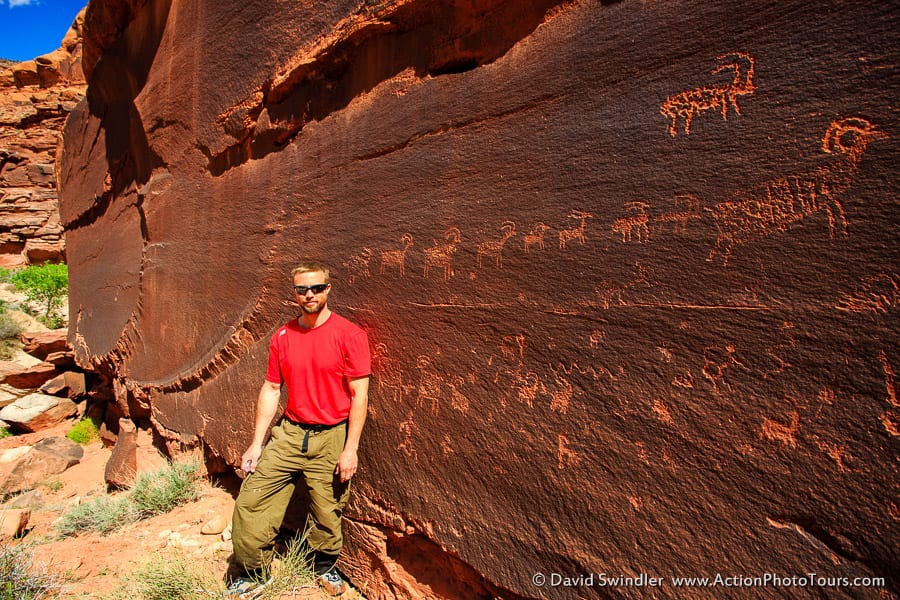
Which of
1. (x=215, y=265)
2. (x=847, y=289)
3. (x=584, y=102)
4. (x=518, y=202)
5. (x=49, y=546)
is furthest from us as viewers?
(x=215, y=265)

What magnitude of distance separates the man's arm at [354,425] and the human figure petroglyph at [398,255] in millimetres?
503

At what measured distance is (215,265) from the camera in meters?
3.34

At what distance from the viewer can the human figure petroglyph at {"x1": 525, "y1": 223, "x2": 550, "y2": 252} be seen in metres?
1.76

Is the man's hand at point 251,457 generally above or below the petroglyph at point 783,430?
below

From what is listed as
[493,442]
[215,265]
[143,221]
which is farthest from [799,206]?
[143,221]

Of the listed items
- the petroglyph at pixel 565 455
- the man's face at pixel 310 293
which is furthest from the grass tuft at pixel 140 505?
the petroglyph at pixel 565 455

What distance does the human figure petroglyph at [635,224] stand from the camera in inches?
60.7

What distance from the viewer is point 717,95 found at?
4.71 ft

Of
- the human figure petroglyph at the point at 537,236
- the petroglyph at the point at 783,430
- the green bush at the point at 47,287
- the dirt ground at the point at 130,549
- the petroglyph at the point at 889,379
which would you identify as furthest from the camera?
the green bush at the point at 47,287

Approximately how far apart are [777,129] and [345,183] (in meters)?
1.77

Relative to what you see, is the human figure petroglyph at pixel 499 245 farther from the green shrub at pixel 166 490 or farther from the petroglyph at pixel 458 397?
the green shrub at pixel 166 490

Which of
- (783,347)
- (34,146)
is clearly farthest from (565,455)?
(34,146)

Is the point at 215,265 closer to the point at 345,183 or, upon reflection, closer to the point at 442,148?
the point at 345,183

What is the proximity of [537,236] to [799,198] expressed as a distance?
76cm
